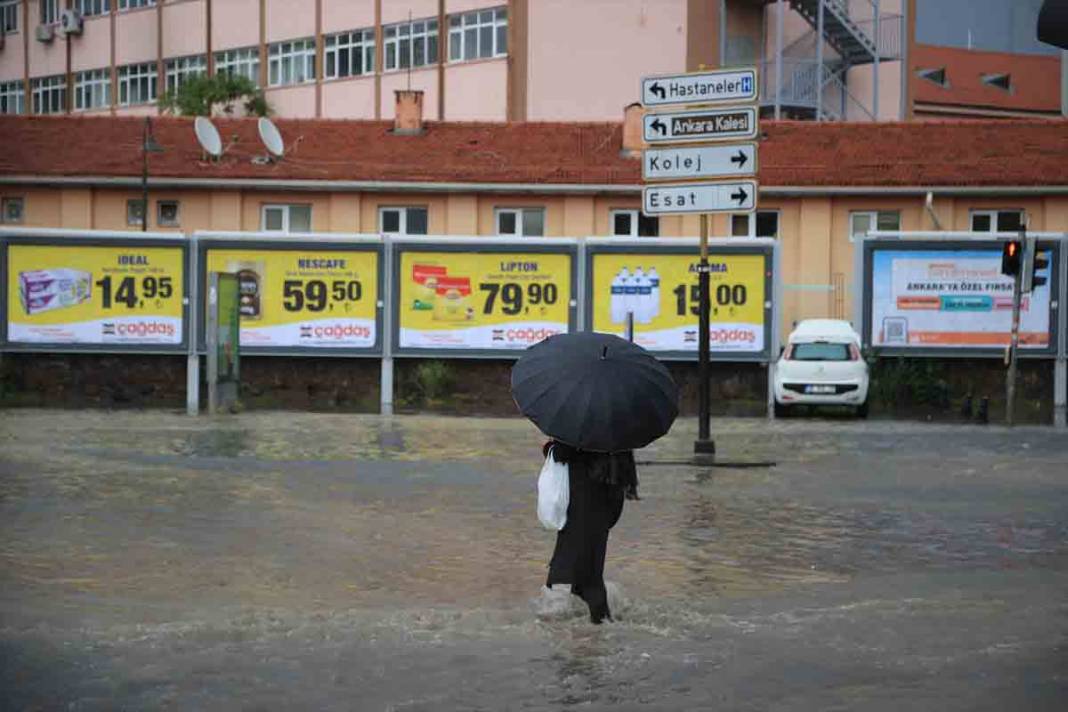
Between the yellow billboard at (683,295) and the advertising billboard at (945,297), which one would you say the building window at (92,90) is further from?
the advertising billboard at (945,297)

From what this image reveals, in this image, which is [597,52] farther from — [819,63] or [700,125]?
[700,125]

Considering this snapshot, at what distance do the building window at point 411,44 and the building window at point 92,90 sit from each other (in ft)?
58.9

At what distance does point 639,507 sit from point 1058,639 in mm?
7011

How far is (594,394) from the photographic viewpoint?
31.3ft

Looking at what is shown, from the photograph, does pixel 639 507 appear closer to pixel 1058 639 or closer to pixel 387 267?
pixel 1058 639

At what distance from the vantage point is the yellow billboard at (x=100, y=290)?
3091cm

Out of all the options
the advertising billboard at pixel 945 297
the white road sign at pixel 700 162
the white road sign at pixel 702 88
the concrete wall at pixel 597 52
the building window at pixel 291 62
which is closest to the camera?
the white road sign at pixel 702 88

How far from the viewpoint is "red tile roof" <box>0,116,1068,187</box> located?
1671 inches

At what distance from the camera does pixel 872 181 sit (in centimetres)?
4188

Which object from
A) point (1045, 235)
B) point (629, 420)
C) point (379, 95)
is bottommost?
point (629, 420)

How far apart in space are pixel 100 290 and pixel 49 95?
5482cm

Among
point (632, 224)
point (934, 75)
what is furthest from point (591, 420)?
point (934, 75)

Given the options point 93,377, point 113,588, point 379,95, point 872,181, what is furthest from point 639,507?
point 379,95

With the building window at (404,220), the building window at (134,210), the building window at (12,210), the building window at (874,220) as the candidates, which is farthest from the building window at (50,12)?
the building window at (874,220)
